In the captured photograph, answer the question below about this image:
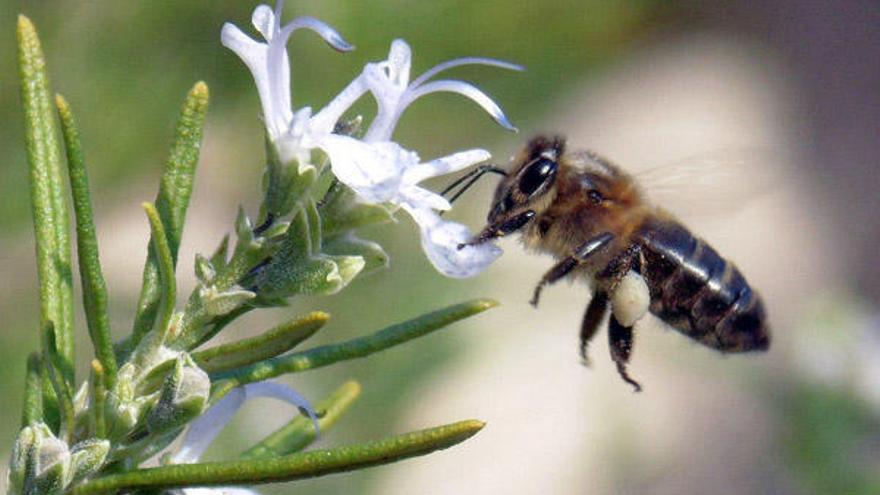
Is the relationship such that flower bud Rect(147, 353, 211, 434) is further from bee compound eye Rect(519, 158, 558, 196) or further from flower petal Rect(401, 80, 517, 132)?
bee compound eye Rect(519, 158, 558, 196)

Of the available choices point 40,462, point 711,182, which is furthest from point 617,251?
point 40,462

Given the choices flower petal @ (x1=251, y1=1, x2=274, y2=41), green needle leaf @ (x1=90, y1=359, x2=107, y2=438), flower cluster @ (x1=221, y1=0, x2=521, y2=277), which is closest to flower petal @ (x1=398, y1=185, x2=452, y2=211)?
flower cluster @ (x1=221, y1=0, x2=521, y2=277)

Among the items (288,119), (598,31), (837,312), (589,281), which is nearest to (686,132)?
(598,31)

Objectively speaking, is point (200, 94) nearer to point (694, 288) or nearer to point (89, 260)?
point (89, 260)

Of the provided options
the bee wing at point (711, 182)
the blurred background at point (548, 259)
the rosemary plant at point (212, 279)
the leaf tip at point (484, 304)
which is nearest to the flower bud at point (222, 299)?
the rosemary plant at point (212, 279)

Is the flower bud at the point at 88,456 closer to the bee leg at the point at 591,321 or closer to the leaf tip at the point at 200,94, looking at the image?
the leaf tip at the point at 200,94

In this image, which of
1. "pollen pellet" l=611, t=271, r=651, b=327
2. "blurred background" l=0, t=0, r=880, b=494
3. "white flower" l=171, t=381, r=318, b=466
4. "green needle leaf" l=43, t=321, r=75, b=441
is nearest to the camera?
"green needle leaf" l=43, t=321, r=75, b=441

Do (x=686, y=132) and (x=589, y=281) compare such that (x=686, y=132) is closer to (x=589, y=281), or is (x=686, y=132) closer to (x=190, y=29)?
(x=190, y=29)
